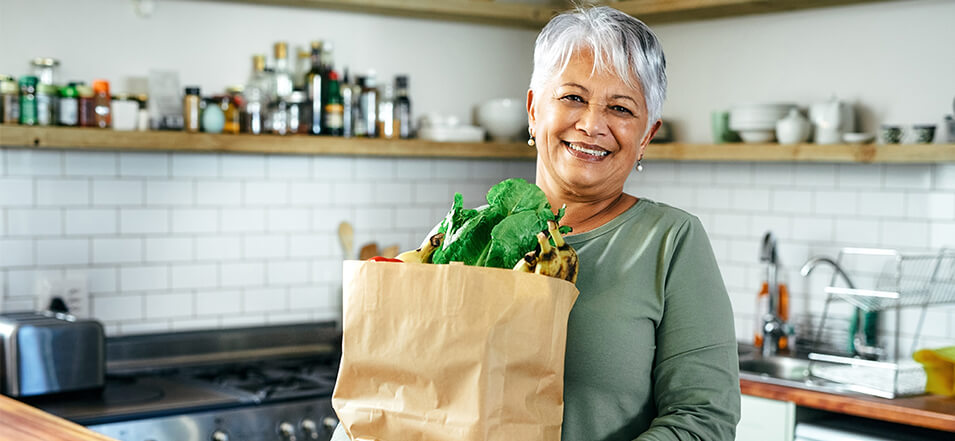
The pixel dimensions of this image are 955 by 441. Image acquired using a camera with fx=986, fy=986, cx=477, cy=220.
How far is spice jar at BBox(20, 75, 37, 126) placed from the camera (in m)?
3.08

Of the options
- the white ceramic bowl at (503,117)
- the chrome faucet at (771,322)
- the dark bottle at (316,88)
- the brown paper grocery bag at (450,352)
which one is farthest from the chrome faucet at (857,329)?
the brown paper grocery bag at (450,352)

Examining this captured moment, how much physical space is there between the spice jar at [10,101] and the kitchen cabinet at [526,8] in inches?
33.8

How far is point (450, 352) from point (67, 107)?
2498 mm

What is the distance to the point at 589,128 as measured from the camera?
1.32 m

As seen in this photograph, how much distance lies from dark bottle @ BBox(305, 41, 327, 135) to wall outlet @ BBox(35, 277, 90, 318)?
980 mm

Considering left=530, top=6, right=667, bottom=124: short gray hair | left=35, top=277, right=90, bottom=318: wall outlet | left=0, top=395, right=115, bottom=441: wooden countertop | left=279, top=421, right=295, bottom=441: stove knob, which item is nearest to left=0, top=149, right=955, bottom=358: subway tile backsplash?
left=35, top=277, right=90, bottom=318: wall outlet

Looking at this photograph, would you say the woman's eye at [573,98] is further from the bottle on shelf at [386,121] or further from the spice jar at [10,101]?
the bottle on shelf at [386,121]

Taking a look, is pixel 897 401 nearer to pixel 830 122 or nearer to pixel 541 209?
pixel 830 122

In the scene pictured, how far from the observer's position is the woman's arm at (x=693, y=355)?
4.01ft

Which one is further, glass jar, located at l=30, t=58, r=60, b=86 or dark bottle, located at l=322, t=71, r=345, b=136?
dark bottle, located at l=322, t=71, r=345, b=136

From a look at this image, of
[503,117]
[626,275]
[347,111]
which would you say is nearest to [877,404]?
[626,275]

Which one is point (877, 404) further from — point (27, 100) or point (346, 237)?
point (27, 100)

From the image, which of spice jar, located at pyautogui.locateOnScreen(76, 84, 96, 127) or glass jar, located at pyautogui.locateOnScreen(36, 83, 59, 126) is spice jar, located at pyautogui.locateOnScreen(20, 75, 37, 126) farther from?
spice jar, located at pyautogui.locateOnScreen(76, 84, 96, 127)

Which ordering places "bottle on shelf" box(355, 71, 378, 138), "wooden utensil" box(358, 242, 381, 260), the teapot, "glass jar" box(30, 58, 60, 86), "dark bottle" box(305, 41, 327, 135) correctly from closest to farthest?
"glass jar" box(30, 58, 60, 86)
the teapot
"dark bottle" box(305, 41, 327, 135)
"bottle on shelf" box(355, 71, 378, 138)
"wooden utensil" box(358, 242, 381, 260)
